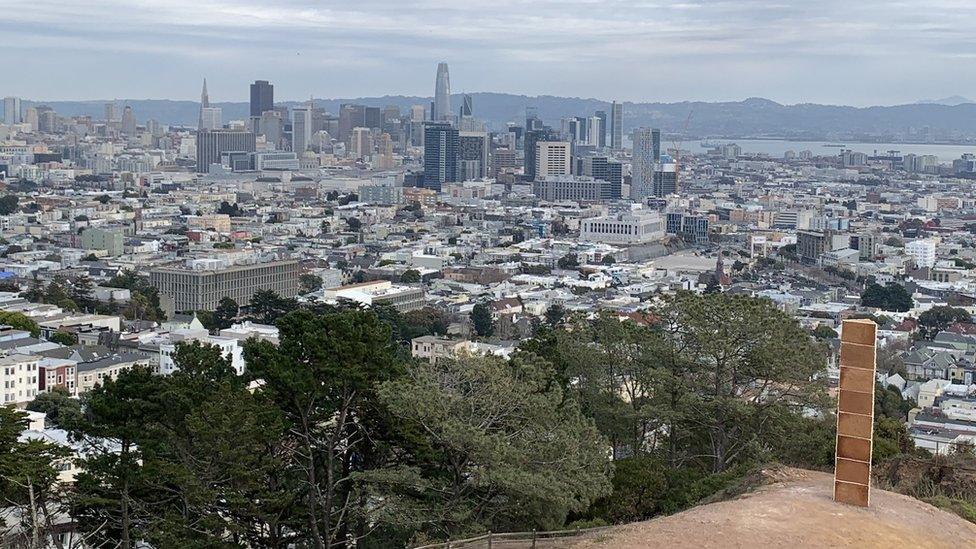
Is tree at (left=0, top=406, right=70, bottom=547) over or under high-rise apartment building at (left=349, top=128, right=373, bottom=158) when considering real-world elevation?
under

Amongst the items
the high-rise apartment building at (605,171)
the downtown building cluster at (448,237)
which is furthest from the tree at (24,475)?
the high-rise apartment building at (605,171)

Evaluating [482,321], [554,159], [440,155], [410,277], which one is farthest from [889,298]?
[554,159]

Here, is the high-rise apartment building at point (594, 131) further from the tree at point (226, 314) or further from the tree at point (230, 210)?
the tree at point (226, 314)

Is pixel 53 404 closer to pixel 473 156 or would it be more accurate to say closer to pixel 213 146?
pixel 473 156

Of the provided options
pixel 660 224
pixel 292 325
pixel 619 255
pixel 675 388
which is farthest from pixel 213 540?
pixel 660 224

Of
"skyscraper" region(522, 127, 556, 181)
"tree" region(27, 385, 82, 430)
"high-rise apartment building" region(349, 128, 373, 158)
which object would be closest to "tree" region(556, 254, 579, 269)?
"tree" region(27, 385, 82, 430)

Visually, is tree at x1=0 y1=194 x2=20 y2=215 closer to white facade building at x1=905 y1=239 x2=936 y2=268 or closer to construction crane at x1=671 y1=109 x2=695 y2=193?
white facade building at x1=905 y1=239 x2=936 y2=268

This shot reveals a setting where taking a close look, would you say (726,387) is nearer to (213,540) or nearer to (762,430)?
(762,430)
